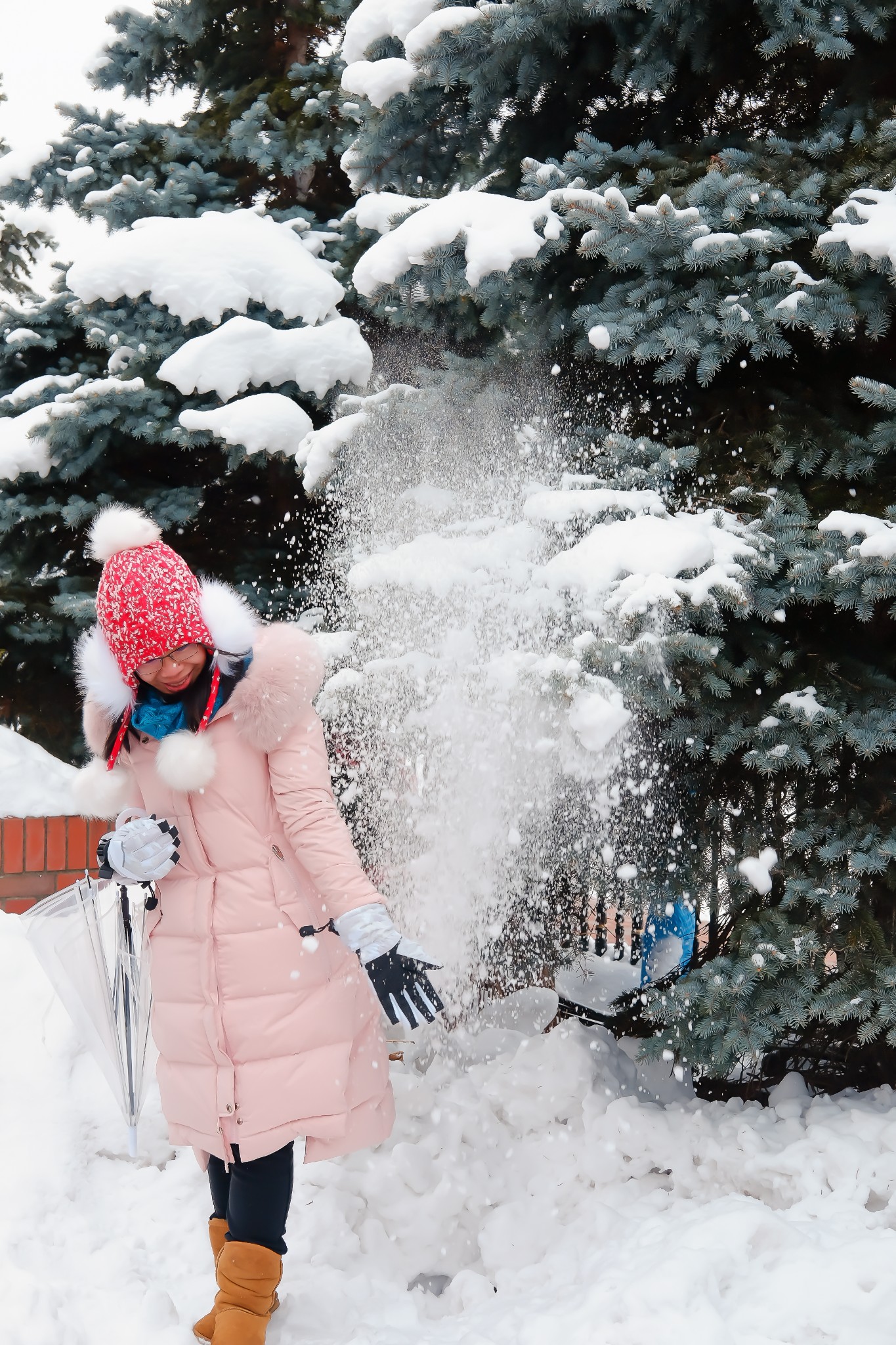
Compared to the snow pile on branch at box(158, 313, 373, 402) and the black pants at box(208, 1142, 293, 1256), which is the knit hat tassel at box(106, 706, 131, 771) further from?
the snow pile on branch at box(158, 313, 373, 402)

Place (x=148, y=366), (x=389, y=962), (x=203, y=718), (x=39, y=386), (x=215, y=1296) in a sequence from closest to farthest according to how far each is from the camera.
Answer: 1. (x=389, y=962)
2. (x=203, y=718)
3. (x=215, y=1296)
4. (x=148, y=366)
5. (x=39, y=386)

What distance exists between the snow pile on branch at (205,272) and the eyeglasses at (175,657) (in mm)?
2651

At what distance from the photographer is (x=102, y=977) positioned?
97.9 inches

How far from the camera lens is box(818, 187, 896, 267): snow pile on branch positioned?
256 cm

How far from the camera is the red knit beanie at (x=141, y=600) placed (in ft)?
7.13

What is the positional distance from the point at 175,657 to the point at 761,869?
1713 millimetres

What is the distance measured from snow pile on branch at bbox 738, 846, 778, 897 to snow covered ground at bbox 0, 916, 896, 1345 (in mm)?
699

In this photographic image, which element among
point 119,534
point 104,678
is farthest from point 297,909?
point 119,534

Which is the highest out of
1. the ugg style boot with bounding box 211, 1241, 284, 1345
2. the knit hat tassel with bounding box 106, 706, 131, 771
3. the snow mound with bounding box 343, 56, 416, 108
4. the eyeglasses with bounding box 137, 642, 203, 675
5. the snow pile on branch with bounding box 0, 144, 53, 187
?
the snow mound with bounding box 343, 56, 416, 108

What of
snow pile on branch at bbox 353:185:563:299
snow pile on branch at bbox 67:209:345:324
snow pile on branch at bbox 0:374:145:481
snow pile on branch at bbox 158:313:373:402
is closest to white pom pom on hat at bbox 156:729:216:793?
snow pile on branch at bbox 353:185:563:299

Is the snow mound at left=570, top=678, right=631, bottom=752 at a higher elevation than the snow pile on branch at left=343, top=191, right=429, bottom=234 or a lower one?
lower

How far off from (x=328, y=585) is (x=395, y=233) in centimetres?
214

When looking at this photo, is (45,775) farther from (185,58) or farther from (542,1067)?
(185,58)

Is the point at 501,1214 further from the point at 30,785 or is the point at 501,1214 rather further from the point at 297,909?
the point at 30,785
